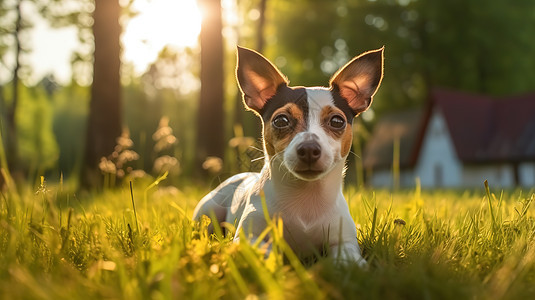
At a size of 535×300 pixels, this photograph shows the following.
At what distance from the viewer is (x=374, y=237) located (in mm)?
3092

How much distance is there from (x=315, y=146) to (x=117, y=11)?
316 inches

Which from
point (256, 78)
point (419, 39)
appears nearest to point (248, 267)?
point (256, 78)

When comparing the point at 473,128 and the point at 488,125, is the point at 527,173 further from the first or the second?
the point at 473,128

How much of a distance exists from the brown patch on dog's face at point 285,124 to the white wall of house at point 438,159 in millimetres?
25906

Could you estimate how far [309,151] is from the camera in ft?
9.00

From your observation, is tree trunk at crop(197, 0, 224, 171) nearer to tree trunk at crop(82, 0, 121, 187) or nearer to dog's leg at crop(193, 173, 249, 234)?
tree trunk at crop(82, 0, 121, 187)

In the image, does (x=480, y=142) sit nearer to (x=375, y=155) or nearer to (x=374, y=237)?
(x=375, y=155)

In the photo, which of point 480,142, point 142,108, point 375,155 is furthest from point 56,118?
point 480,142

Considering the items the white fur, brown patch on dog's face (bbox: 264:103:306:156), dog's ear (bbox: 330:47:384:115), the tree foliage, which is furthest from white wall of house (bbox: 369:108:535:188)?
brown patch on dog's face (bbox: 264:103:306:156)

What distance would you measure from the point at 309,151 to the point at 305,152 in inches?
0.9

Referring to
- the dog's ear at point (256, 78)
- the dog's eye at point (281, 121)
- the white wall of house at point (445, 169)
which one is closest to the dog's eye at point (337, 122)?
the dog's eye at point (281, 121)

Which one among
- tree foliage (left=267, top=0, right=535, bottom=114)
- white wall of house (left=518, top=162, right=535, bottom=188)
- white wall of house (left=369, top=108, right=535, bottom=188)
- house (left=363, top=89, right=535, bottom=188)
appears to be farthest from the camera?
tree foliage (left=267, top=0, right=535, bottom=114)

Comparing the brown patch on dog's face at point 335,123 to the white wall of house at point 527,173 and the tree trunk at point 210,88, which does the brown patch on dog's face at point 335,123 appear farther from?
the white wall of house at point 527,173

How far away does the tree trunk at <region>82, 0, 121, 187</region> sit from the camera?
31.0 feet
